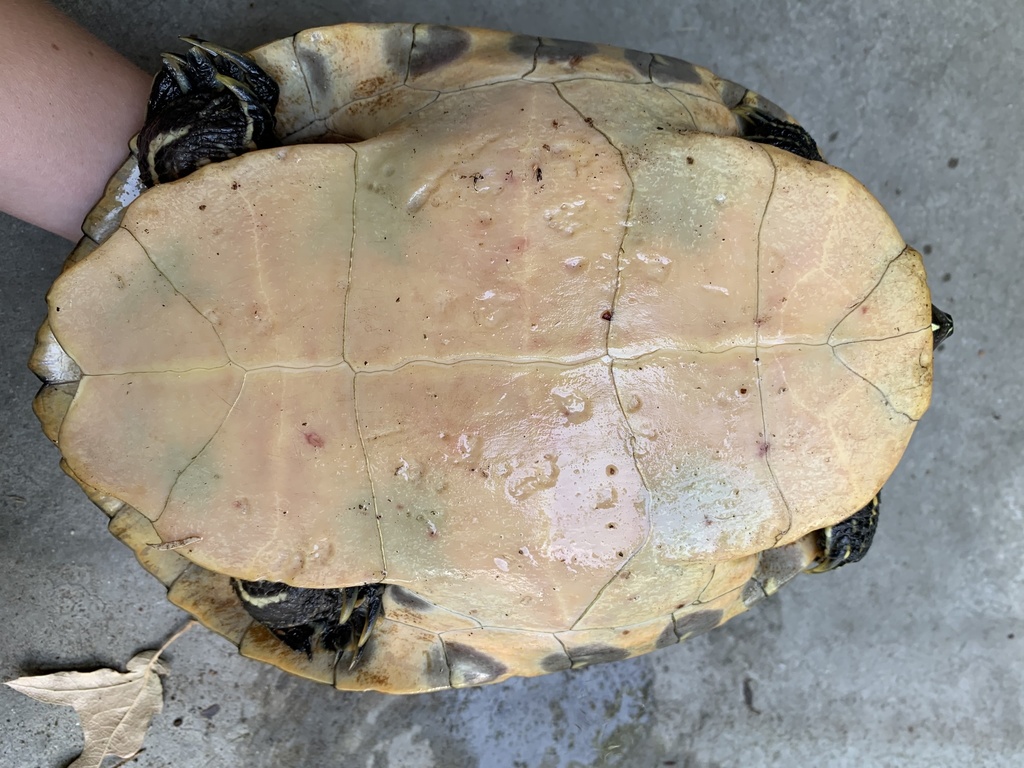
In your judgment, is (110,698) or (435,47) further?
(110,698)

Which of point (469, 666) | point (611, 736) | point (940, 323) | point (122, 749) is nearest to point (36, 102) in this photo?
point (469, 666)

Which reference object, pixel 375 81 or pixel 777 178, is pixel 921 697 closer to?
pixel 777 178

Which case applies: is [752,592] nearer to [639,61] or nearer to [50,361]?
[639,61]

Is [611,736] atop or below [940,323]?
below

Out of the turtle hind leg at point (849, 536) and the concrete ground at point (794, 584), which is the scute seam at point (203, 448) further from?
the turtle hind leg at point (849, 536)

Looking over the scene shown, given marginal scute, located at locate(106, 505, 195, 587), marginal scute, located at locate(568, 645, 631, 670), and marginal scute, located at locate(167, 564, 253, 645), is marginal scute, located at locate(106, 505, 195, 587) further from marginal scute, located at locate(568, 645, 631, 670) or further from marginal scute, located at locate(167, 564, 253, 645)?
marginal scute, located at locate(568, 645, 631, 670)

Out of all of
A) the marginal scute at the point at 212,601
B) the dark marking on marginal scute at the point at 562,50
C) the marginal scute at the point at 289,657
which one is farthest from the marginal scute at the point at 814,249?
the marginal scute at the point at 212,601

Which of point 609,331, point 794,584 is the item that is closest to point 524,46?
point 609,331
